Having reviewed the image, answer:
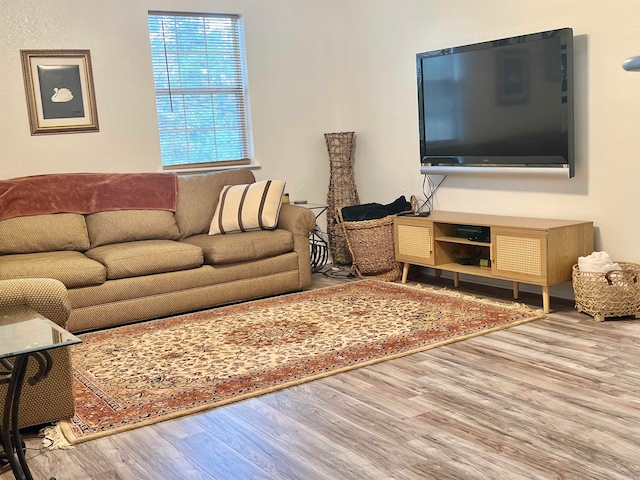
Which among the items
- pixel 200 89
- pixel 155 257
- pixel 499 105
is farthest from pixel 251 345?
pixel 200 89

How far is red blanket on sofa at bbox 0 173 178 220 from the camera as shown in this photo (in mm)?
4672

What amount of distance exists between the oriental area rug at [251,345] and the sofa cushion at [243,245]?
317 mm

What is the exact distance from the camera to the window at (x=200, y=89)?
557 centimetres

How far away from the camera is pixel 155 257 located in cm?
450

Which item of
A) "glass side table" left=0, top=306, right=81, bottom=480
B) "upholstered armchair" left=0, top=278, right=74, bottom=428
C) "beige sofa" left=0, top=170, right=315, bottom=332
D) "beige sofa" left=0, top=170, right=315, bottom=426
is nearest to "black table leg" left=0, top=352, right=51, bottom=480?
"glass side table" left=0, top=306, right=81, bottom=480

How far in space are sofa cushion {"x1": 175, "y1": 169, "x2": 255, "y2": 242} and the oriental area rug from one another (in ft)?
2.50

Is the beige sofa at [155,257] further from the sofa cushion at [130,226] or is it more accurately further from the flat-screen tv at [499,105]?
the flat-screen tv at [499,105]

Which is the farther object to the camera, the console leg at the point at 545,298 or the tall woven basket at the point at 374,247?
the tall woven basket at the point at 374,247

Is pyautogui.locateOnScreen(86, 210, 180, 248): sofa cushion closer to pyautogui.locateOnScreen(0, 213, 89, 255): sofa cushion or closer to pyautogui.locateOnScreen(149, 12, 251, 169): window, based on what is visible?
pyautogui.locateOnScreen(0, 213, 89, 255): sofa cushion

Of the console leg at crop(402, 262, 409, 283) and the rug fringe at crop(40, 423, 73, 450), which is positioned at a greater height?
the console leg at crop(402, 262, 409, 283)

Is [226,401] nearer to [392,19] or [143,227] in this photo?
[143,227]

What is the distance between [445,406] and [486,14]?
2.96 meters

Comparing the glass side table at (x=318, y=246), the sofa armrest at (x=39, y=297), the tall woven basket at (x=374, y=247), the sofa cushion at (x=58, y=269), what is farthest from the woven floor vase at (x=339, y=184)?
the sofa armrest at (x=39, y=297)

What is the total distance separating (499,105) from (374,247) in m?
1.35
